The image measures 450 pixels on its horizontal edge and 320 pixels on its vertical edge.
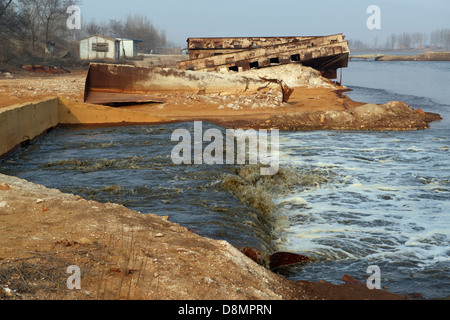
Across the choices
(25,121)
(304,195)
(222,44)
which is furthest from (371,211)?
(222,44)

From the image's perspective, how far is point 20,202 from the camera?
17.2 ft

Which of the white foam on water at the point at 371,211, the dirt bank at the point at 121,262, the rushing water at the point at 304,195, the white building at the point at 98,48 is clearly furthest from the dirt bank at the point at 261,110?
the white building at the point at 98,48

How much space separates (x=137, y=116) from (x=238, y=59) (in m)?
11.9

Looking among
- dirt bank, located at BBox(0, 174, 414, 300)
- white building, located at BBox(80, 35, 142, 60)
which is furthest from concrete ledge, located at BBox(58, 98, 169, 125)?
white building, located at BBox(80, 35, 142, 60)

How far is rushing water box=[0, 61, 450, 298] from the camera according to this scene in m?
5.66

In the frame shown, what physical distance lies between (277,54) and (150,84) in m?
9.79

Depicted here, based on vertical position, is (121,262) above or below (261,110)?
below

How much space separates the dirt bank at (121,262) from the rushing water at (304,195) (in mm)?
902

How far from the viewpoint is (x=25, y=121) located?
11.1 m

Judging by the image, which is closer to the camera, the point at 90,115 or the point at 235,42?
the point at 90,115

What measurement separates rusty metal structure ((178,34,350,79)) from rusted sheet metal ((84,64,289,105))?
6.37 m

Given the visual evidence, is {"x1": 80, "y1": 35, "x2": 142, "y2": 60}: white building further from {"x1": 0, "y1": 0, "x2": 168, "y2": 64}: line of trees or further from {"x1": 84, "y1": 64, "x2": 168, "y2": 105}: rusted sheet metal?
{"x1": 84, "y1": 64, "x2": 168, "y2": 105}: rusted sheet metal

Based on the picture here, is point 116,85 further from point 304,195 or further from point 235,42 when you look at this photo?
point 235,42
